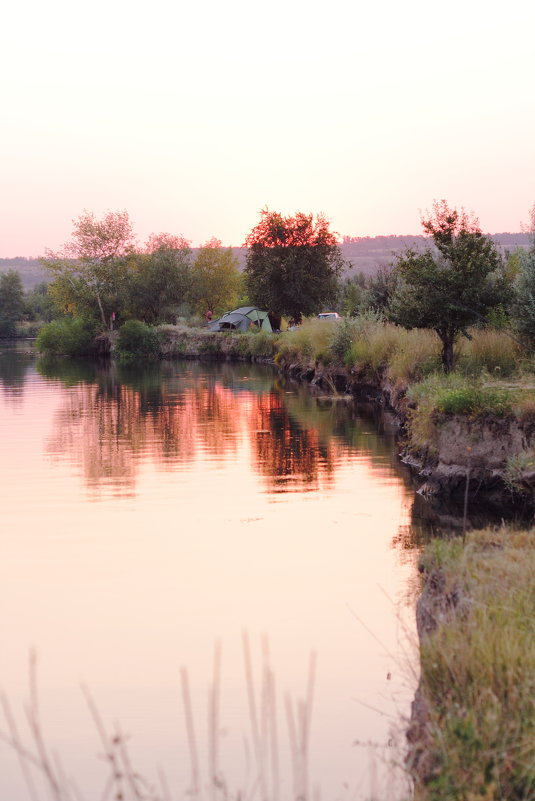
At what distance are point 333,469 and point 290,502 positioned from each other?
12.9 feet

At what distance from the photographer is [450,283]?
84.9 ft

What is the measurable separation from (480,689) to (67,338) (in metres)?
85.8

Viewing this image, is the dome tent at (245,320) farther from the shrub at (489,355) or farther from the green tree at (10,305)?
the green tree at (10,305)

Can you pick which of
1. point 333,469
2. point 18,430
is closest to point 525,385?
point 333,469

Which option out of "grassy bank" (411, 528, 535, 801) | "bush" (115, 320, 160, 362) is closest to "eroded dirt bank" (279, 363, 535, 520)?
"grassy bank" (411, 528, 535, 801)

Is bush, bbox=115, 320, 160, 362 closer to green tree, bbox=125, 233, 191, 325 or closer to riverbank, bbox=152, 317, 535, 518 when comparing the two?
green tree, bbox=125, 233, 191, 325

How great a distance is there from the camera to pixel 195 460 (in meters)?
23.5

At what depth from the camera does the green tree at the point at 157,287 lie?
95.2 meters

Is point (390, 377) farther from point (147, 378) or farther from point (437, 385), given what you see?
point (147, 378)

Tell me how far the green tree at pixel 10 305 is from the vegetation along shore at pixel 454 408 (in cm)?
5898

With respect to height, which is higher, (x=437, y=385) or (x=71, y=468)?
(x=437, y=385)

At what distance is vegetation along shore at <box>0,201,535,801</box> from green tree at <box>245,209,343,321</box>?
0.46 ft

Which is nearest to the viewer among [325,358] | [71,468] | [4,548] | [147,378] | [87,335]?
[4,548]

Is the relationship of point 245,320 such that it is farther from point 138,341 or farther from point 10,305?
point 10,305
